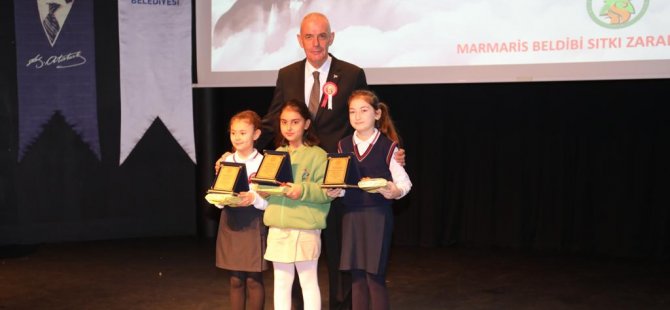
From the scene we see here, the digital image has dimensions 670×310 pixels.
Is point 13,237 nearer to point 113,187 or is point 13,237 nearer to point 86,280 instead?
point 113,187

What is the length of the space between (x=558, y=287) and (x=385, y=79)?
169cm

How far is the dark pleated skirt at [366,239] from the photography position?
10.3 ft

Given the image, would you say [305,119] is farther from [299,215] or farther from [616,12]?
[616,12]

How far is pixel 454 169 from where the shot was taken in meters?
5.75

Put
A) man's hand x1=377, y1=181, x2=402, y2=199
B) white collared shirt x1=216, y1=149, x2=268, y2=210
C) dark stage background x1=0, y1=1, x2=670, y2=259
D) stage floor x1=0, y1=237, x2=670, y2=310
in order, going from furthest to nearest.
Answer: dark stage background x1=0, y1=1, x2=670, y2=259
stage floor x1=0, y1=237, x2=670, y2=310
white collared shirt x1=216, y1=149, x2=268, y2=210
man's hand x1=377, y1=181, x2=402, y2=199

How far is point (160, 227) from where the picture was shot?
652 centimetres

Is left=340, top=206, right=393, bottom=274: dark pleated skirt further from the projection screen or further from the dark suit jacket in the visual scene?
the projection screen

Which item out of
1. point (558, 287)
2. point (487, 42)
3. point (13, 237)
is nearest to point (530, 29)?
point (487, 42)

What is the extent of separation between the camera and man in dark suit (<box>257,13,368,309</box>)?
348cm

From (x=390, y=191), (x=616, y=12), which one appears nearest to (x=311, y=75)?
(x=390, y=191)

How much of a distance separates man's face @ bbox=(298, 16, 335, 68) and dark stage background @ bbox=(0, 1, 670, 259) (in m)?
2.29

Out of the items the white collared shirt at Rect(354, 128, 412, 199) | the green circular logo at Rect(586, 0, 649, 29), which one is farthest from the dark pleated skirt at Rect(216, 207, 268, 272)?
the green circular logo at Rect(586, 0, 649, 29)

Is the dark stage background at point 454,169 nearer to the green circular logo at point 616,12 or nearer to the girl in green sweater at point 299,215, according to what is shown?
the green circular logo at point 616,12

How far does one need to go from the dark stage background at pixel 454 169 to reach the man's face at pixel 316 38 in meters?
2.29
